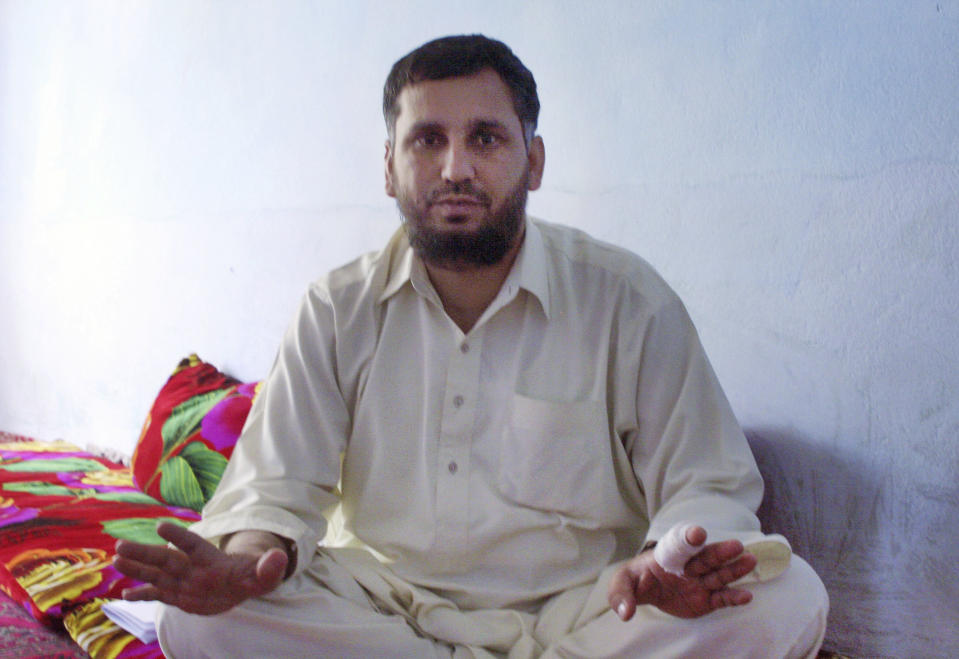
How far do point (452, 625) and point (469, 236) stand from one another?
0.63 meters

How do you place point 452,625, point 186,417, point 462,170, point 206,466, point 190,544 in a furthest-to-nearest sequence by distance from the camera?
point 186,417 < point 206,466 < point 462,170 < point 452,625 < point 190,544

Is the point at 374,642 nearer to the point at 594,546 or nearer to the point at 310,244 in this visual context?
the point at 594,546

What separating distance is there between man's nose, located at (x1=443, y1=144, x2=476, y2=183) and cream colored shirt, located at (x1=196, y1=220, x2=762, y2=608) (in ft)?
0.57

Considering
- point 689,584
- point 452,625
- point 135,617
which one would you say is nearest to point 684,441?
point 689,584

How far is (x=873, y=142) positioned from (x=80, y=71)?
10.5 feet

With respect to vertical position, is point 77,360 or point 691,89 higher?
point 691,89

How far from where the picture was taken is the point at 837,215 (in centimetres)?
161

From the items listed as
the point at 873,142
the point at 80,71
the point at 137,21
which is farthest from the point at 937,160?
the point at 80,71

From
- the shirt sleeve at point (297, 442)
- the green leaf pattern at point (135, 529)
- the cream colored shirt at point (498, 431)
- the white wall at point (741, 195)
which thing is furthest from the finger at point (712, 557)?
the green leaf pattern at point (135, 529)

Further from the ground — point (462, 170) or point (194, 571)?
point (462, 170)

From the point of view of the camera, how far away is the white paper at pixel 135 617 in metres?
1.63

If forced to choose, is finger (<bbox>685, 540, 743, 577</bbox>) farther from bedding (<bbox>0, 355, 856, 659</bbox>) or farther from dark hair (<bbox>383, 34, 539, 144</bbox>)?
dark hair (<bbox>383, 34, 539, 144</bbox>)

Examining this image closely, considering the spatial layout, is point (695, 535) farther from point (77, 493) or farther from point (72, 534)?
point (77, 493)

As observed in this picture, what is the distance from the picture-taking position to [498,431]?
161 cm
